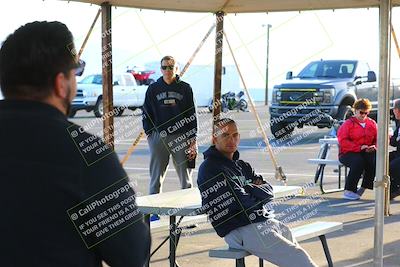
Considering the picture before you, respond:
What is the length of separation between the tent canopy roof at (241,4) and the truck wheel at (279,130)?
11.7 m

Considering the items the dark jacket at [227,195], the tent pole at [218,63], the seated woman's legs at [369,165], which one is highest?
the tent pole at [218,63]

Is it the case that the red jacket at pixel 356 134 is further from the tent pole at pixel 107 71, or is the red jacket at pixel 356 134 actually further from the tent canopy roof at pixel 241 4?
the tent pole at pixel 107 71

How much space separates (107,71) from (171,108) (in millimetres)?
877

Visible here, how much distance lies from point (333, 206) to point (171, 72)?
3037mm

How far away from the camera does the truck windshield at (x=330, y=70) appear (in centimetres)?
2019

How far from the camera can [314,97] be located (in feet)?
62.9

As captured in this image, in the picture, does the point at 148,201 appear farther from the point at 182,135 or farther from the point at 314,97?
the point at 314,97

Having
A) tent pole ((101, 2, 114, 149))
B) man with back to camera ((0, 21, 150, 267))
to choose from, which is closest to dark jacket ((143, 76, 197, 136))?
tent pole ((101, 2, 114, 149))

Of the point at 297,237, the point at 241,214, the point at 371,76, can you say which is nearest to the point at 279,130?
the point at 371,76

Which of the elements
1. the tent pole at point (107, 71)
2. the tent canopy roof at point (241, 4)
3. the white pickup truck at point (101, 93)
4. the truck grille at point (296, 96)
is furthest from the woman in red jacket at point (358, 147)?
the white pickup truck at point (101, 93)

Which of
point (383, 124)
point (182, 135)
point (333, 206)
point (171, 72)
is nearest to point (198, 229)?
point (182, 135)

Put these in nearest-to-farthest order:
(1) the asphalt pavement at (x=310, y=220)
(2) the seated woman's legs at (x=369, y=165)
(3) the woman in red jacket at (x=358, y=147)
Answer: (1) the asphalt pavement at (x=310, y=220), (3) the woman in red jacket at (x=358, y=147), (2) the seated woman's legs at (x=369, y=165)

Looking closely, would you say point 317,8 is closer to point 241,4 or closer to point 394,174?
point 241,4

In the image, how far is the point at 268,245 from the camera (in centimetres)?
492
